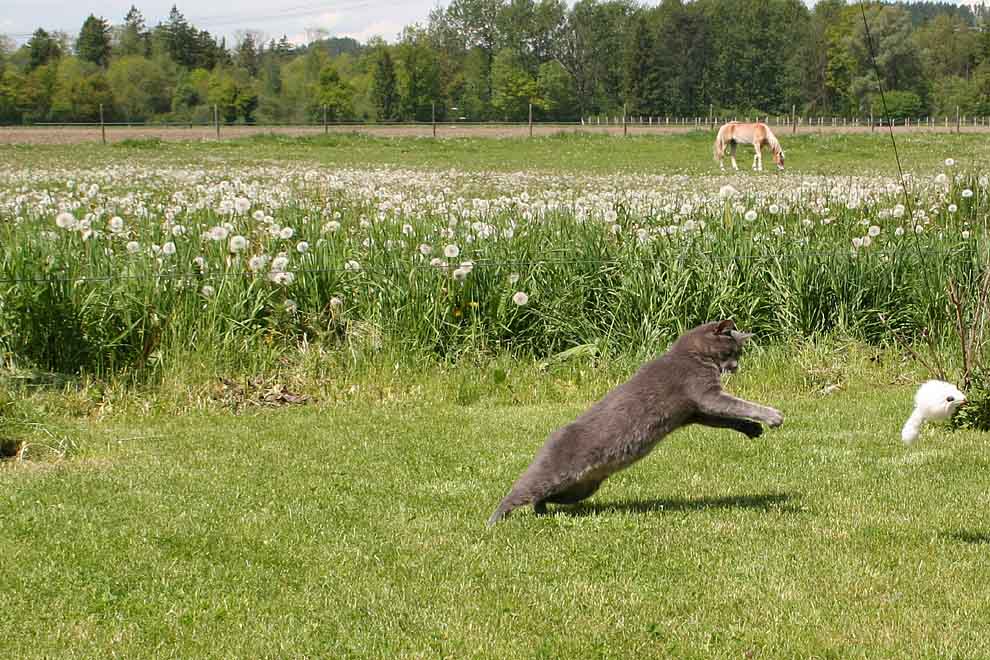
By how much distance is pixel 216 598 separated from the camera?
191 inches

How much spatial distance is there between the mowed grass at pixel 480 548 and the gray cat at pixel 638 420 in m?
0.18

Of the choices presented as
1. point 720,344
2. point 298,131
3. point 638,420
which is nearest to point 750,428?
point 720,344

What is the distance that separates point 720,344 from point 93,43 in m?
130

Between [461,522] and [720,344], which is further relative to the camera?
[720,344]

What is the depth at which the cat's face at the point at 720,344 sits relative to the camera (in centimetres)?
611

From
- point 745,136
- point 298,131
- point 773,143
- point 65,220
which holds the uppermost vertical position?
point 298,131

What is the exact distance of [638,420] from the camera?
5.82 meters

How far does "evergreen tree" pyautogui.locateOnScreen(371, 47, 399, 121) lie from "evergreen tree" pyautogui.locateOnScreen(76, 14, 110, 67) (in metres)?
35.7

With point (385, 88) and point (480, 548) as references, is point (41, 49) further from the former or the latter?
point (480, 548)

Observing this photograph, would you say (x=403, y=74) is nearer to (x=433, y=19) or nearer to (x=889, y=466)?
(x=433, y=19)

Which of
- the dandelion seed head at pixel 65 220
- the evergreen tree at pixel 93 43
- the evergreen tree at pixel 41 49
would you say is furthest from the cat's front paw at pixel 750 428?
the evergreen tree at pixel 93 43

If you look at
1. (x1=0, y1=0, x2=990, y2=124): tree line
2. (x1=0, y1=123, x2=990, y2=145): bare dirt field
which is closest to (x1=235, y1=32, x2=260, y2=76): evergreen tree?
(x1=0, y1=0, x2=990, y2=124): tree line

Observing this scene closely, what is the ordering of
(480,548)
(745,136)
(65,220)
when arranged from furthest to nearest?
1. (745,136)
2. (65,220)
3. (480,548)

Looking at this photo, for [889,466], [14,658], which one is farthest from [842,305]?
[14,658]
